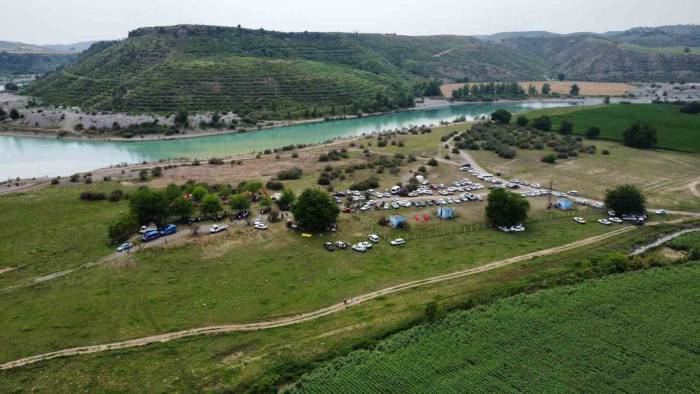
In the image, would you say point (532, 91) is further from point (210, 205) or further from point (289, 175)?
point (210, 205)

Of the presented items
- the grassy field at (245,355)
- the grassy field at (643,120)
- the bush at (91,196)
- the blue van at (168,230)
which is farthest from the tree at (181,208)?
the grassy field at (643,120)

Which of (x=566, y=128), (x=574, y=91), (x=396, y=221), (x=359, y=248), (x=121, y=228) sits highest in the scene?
(x=574, y=91)

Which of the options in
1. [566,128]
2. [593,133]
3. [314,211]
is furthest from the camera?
[566,128]

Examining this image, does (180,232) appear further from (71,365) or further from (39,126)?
(39,126)

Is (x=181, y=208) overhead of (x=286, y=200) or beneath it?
overhead

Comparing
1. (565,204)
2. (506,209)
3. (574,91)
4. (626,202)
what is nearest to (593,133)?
(565,204)

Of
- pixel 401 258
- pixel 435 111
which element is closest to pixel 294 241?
pixel 401 258
